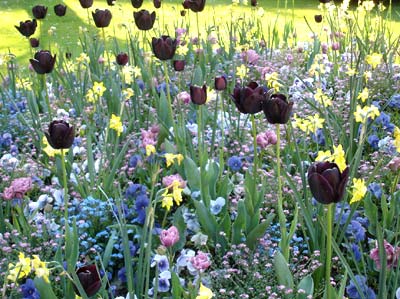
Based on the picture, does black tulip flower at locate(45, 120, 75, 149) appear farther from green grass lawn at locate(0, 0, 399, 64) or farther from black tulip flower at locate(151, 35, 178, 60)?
green grass lawn at locate(0, 0, 399, 64)

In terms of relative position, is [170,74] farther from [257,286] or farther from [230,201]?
[257,286]

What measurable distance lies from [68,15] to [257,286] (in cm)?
784

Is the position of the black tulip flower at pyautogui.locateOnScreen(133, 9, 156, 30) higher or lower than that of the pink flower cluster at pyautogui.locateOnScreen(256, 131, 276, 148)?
higher

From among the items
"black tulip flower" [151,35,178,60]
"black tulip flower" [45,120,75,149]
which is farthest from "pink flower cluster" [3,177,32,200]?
"black tulip flower" [151,35,178,60]

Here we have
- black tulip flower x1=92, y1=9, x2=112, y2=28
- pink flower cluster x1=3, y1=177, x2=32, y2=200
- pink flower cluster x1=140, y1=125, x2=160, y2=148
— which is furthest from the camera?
black tulip flower x1=92, y1=9, x2=112, y2=28

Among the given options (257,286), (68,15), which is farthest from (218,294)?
(68,15)

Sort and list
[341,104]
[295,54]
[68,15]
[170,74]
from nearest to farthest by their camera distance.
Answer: [341,104] → [170,74] → [295,54] → [68,15]

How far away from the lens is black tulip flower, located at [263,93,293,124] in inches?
65.7

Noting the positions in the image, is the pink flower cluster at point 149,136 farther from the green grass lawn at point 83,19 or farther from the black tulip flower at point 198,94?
the green grass lawn at point 83,19

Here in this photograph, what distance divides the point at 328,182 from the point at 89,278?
53 centimetres

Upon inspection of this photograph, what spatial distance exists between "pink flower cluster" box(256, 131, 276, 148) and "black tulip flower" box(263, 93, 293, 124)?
0.57 metres

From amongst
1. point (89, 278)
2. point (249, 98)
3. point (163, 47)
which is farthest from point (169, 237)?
point (163, 47)

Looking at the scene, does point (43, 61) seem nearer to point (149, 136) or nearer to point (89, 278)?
point (149, 136)

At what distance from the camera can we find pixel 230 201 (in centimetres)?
235
